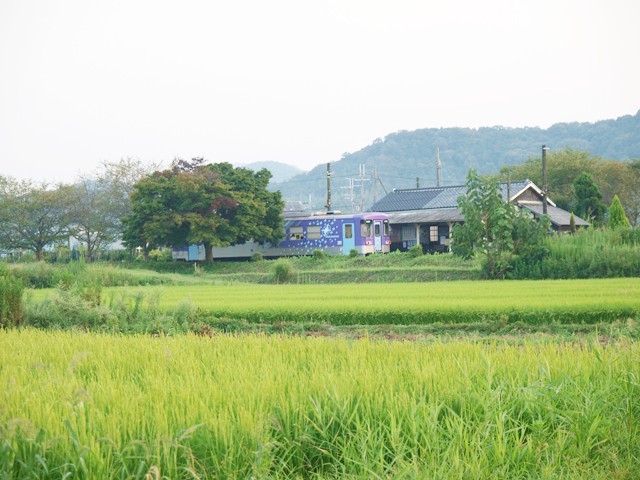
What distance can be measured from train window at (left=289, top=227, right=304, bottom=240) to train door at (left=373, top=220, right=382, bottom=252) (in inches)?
148

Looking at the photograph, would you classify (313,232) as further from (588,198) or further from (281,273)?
(588,198)

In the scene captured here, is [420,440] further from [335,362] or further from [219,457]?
[335,362]

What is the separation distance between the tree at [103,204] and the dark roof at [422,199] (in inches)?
618

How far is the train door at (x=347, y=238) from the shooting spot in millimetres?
33750

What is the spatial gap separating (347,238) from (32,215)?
17.7m

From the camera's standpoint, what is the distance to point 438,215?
35.5m

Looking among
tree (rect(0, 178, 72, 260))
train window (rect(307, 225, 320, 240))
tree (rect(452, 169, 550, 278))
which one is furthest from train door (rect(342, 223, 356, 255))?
tree (rect(0, 178, 72, 260))

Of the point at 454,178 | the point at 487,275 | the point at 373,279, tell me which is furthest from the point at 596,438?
the point at 454,178

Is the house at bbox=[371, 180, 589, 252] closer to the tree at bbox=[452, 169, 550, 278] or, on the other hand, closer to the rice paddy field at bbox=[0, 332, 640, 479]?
the tree at bbox=[452, 169, 550, 278]

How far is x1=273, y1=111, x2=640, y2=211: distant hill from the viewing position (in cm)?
7644

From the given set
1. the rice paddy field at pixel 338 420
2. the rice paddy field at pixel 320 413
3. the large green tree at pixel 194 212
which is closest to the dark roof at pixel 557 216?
the large green tree at pixel 194 212

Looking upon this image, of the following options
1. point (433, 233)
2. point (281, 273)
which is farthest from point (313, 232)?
point (281, 273)

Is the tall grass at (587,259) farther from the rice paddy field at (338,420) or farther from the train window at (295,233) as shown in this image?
the train window at (295,233)

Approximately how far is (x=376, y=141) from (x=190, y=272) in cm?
6336
